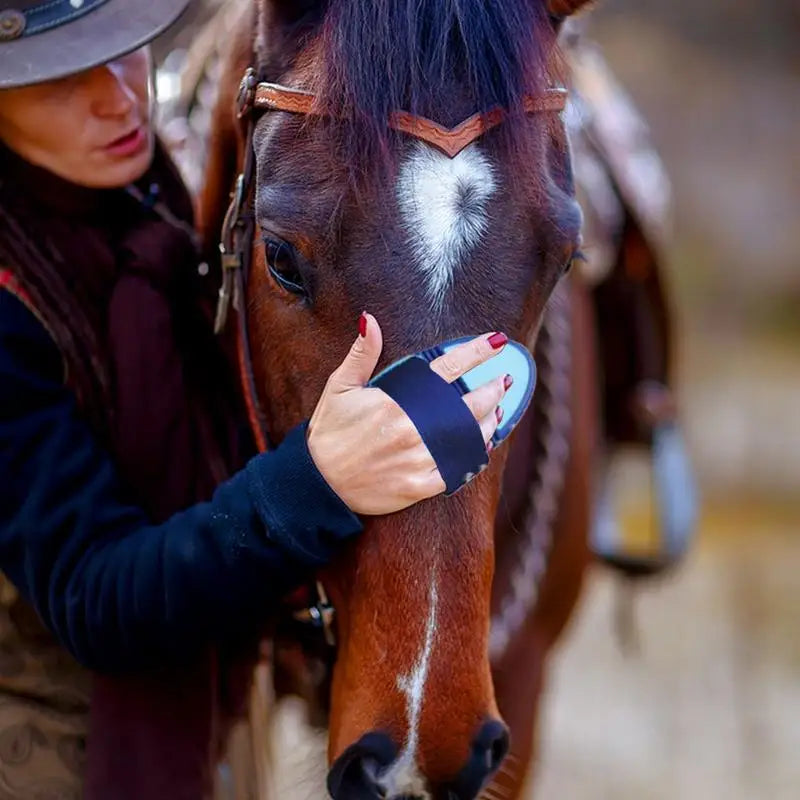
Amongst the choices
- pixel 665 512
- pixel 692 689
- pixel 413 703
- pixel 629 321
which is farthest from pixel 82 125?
pixel 692 689

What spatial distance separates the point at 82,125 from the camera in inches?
58.9

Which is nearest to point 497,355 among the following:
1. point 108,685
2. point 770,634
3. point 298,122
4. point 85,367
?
point 298,122

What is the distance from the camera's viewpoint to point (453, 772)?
1.24 m

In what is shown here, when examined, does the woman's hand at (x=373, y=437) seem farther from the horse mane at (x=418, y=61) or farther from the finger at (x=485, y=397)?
the horse mane at (x=418, y=61)

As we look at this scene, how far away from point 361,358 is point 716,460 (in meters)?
4.63

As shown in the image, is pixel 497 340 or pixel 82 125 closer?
pixel 497 340

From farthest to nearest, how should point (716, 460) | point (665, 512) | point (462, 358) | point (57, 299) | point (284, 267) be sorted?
point (716, 460), point (665, 512), point (57, 299), point (284, 267), point (462, 358)

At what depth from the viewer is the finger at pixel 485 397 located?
126cm

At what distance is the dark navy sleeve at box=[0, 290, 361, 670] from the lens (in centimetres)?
131

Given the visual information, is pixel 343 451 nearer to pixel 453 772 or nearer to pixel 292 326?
pixel 292 326

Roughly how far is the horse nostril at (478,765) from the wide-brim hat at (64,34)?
2.85 ft

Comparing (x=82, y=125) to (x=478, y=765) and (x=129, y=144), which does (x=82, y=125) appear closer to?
(x=129, y=144)

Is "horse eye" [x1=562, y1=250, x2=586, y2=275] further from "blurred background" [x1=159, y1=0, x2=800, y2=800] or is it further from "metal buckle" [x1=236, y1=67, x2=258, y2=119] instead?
"blurred background" [x1=159, y1=0, x2=800, y2=800]

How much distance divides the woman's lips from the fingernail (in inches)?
23.5
